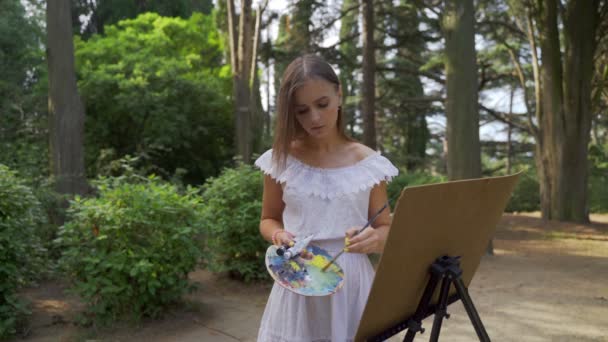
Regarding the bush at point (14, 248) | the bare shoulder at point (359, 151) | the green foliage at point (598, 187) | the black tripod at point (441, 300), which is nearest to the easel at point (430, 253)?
the black tripod at point (441, 300)

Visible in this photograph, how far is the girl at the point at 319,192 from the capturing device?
1666mm

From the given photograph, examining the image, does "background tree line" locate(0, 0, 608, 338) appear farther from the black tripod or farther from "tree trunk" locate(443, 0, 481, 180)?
the black tripod

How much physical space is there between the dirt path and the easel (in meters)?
2.89

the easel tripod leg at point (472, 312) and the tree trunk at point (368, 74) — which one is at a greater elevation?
the tree trunk at point (368, 74)

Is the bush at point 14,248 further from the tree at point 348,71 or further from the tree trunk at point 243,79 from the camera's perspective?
the tree at point 348,71

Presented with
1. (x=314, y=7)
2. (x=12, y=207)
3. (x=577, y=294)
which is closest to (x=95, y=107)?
(x=314, y=7)

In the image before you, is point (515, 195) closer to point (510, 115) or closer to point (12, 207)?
point (510, 115)

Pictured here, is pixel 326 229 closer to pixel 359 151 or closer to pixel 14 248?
pixel 359 151

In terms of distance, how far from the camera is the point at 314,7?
50.2 ft

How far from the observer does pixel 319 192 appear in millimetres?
1743

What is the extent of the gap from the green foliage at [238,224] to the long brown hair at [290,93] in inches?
156

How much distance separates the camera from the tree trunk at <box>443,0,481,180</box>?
25.2 feet

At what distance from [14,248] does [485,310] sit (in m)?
4.11

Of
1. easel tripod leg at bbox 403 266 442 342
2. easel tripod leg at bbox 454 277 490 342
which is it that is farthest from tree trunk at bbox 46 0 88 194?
easel tripod leg at bbox 454 277 490 342
